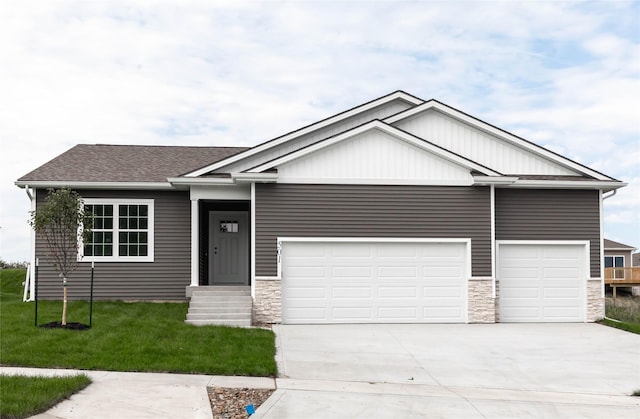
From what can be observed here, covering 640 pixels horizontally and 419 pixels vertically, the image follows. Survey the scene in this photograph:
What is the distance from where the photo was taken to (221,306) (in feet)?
51.9

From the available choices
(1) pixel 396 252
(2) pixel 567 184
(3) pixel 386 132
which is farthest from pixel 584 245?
(3) pixel 386 132

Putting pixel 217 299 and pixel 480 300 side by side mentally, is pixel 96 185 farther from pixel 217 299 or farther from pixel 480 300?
pixel 480 300

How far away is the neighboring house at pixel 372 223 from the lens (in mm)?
16203

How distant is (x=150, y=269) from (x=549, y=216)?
10.9m

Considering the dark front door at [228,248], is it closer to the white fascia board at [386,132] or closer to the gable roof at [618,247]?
the white fascia board at [386,132]

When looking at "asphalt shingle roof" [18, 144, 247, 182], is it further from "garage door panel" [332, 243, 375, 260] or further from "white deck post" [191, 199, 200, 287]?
"garage door panel" [332, 243, 375, 260]

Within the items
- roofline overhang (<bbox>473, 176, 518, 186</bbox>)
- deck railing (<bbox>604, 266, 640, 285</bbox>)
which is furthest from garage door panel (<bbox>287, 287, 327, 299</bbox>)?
deck railing (<bbox>604, 266, 640, 285</bbox>)

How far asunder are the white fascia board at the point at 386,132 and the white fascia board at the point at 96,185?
338cm

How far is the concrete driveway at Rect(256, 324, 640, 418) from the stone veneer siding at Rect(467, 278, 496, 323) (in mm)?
974

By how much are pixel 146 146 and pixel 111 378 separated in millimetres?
13449

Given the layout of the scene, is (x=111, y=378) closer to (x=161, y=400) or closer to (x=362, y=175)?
(x=161, y=400)

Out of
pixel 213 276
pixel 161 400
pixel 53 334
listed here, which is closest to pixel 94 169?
pixel 213 276

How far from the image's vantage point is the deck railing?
1321 inches

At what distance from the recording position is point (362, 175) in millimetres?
16297
